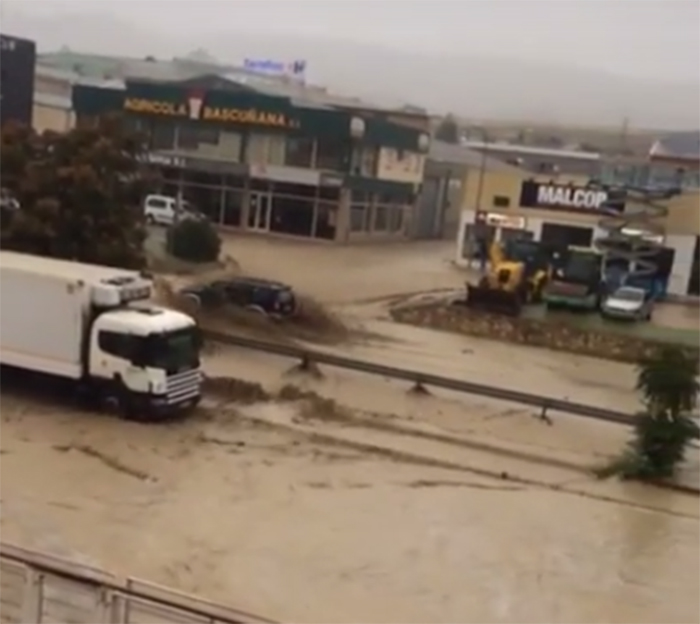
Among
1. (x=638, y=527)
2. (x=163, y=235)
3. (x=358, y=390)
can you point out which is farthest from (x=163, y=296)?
(x=638, y=527)

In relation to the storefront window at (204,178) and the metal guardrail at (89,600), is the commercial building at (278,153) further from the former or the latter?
the metal guardrail at (89,600)

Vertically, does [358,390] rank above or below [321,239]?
below

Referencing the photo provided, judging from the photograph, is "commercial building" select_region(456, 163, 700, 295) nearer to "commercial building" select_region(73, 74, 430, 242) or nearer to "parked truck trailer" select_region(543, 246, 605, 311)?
"parked truck trailer" select_region(543, 246, 605, 311)

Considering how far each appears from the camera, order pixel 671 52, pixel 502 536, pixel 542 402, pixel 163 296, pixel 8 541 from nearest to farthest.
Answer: pixel 8 541 → pixel 502 536 → pixel 671 52 → pixel 542 402 → pixel 163 296

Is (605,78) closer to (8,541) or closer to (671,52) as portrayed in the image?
(671,52)

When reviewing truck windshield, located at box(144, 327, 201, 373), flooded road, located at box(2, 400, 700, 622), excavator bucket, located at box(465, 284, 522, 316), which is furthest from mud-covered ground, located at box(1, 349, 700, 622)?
excavator bucket, located at box(465, 284, 522, 316)

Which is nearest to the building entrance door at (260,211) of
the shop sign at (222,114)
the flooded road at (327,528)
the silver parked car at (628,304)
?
the shop sign at (222,114)

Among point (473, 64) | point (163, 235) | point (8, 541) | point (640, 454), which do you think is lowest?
point (8, 541)

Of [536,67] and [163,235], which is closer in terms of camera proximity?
[536,67]
